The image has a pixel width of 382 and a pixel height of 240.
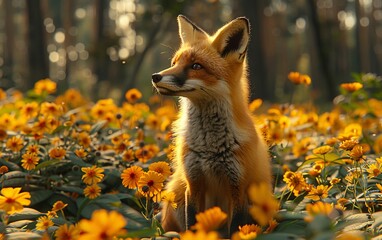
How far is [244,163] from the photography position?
153 inches

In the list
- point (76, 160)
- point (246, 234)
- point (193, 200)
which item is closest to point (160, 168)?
point (193, 200)

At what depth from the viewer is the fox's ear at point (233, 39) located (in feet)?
13.6

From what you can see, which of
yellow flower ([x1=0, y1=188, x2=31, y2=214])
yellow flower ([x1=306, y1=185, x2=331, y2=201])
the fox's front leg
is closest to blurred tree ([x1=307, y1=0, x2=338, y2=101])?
yellow flower ([x1=306, y1=185, x2=331, y2=201])

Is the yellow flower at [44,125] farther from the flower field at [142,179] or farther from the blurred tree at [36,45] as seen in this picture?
the blurred tree at [36,45]

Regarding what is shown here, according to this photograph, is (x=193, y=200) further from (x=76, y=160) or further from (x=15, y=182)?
(x=15, y=182)

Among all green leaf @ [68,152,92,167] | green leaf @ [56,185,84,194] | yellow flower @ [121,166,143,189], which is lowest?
green leaf @ [56,185,84,194]

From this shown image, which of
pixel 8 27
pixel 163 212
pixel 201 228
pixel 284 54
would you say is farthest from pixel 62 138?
pixel 284 54

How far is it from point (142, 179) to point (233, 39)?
1.36m

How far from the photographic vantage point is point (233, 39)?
4.21m

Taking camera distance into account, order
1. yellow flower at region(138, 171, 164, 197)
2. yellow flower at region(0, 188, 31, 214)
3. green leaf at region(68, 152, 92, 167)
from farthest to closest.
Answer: green leaf at region(68, 152, 92, 167) → yellow flower at region(138, 171, 164, 197) → yellow flower at region(0, 188, 31, 214)

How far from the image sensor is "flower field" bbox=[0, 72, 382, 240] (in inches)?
115

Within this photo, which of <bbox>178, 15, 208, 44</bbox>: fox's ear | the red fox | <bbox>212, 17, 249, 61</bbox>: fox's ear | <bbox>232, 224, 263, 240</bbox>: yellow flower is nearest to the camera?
<bbox>232, 224, 263, 240</bbox>: yellow flower

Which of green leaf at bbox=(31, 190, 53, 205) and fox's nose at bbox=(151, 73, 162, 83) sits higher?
fox's nose at bbox=(151, 73, 162, 83)

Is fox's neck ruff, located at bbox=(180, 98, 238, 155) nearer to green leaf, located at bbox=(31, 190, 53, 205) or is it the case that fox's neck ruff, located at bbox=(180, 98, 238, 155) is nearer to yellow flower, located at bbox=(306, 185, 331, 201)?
yellow flower, located at bbox=(306, 185, 331, 201)
